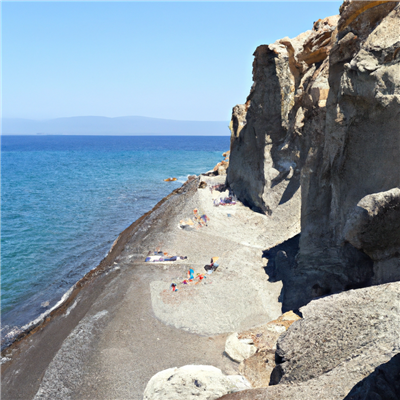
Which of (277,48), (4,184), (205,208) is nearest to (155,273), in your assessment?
(205,208)

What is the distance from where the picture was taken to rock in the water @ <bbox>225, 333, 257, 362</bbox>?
9367 mm

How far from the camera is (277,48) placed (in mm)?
20016

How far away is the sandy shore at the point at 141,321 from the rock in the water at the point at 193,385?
1.76m

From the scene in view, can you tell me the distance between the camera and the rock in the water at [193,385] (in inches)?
269

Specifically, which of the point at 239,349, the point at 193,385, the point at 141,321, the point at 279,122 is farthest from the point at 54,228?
the point at 193,385

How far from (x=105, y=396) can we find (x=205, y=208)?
14888 mm

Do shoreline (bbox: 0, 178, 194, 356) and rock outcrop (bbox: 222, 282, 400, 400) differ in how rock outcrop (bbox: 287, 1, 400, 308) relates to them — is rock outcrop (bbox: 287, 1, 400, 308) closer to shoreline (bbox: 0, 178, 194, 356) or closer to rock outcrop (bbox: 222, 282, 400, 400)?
rock outcrop (bbox: 222, 282, 400, 400)

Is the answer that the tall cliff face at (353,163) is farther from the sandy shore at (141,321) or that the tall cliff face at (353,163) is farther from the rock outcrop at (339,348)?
the sandy shore at (141,321)

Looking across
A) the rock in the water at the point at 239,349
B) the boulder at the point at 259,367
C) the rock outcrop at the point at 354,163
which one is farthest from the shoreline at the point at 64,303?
the rock outcrop at the point at 354,163

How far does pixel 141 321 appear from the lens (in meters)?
11.7

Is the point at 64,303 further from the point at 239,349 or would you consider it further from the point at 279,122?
the point at 279,122

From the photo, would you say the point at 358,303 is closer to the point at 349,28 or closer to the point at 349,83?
the point at 349,83

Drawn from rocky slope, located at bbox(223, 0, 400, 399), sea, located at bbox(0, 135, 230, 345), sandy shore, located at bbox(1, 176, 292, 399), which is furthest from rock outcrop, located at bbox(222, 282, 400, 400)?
sea, located at bbox(0, 135, 230, 345)

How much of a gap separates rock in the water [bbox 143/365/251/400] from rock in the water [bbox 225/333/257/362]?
5.65 ft
